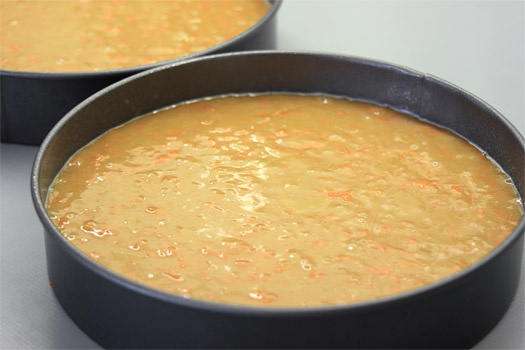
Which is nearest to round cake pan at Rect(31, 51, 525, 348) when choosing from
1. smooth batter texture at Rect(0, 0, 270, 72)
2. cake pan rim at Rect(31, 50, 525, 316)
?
cake pan rim at Rect(31, 50, 525, 316)

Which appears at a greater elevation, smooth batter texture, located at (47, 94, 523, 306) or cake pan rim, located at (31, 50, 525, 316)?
cake pan rim, located at (31, 50, 525, 316)

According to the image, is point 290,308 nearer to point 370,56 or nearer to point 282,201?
point 282,201

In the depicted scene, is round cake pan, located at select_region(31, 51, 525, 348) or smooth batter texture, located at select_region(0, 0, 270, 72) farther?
smooth batter texture, located at select_region(0, 0, 270, 72)

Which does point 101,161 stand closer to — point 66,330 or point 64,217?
point 64,217

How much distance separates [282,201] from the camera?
1805 mm

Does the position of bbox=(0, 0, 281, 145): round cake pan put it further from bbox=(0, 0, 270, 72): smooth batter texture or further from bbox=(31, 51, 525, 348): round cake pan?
bbox=(0, 0, 270, 72): smooth batter texture

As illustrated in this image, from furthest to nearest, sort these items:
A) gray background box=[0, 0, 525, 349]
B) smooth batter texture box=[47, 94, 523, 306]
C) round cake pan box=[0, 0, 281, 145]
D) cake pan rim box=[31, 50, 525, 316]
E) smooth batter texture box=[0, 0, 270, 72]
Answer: smooth batter texture box=[0, 0, 270, 72]
round cake pan box=[0, 0, 281, 145]
gray background box=[0, 0, 525, 349]
smooth batter texture box=[47, 94, 523, 306]
cake pan rim box=[31, 50, 525, 316]

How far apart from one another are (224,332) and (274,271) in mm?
228

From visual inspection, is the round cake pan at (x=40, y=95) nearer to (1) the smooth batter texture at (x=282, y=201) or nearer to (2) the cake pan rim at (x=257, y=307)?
(1) the smooth batter texture at (x=282, y=201)

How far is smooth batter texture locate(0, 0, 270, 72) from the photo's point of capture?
2.43 metres

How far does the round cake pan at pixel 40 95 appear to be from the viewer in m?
2.14

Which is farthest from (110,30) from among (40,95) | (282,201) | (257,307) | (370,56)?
(257,307)

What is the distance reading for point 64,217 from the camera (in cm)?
176

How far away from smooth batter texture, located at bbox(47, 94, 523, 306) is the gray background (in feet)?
0.50
